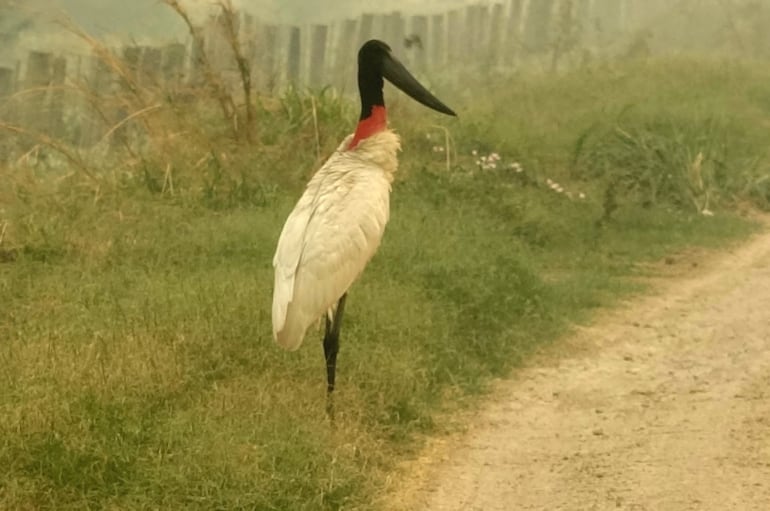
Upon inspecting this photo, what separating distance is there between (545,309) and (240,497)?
316cm

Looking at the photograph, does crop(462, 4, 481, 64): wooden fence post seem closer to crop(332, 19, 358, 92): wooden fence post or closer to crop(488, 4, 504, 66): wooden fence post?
crop(488, 4, 504, 66): wooden fence post

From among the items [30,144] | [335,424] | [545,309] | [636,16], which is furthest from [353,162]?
[636,16]

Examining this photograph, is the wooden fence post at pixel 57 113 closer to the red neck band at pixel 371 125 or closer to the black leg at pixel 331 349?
the red neck band at pixel 371 125

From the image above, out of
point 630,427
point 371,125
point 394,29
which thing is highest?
point 371,125

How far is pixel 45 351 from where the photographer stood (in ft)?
Answer: 15.9

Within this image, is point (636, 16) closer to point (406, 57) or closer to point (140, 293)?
point (406, 57)

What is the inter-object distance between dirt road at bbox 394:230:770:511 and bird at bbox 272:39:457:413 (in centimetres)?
70

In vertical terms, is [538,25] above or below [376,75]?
below

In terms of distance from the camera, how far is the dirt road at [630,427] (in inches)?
167

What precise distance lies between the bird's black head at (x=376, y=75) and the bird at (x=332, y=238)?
0.10m

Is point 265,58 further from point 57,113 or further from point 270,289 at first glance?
point 270,289

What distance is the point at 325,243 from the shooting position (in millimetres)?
4820

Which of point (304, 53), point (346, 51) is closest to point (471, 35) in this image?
point (346, 51)

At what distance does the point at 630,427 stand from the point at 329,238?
145 centimetres
